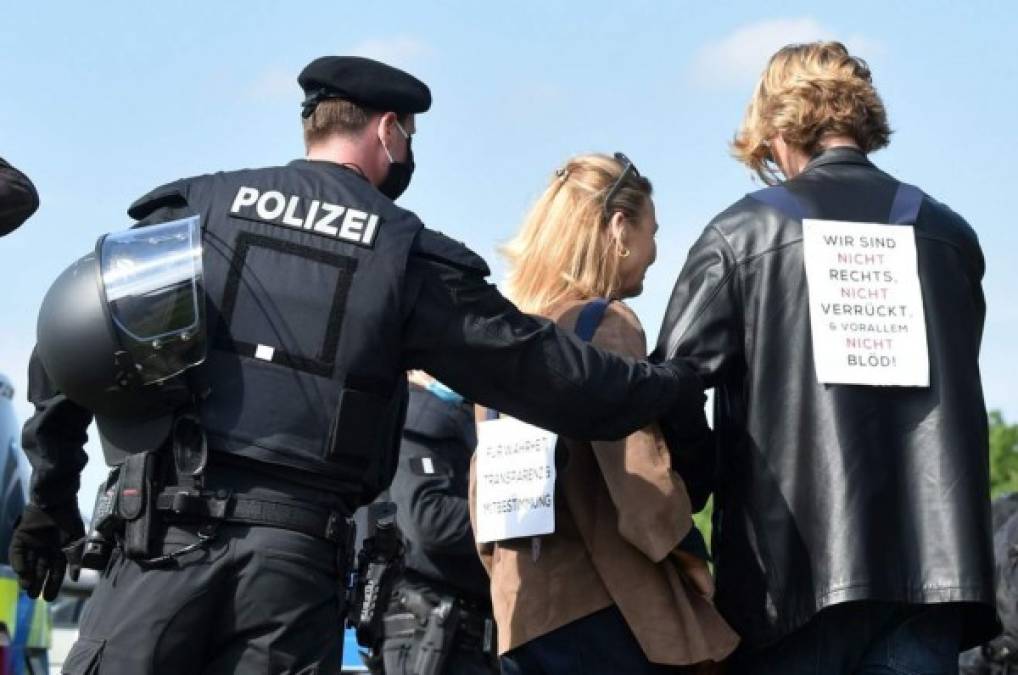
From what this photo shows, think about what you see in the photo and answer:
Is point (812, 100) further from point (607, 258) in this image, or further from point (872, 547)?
point (872, 547)

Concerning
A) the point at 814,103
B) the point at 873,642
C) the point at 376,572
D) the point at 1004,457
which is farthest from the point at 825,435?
the point at 1004,457

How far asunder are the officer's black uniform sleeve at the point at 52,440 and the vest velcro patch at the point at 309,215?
696 mm

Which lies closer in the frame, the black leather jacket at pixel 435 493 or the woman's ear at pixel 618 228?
the woman's ear at pixel 618 228

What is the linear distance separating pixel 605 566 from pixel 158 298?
120cm

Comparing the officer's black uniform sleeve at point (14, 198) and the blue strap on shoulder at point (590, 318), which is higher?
the officer's black uniform sleeve at point (14, 198)

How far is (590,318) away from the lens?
4.45m

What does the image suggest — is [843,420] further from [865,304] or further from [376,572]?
[376,572]

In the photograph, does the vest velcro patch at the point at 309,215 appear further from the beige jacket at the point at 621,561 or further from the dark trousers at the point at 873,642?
the dark trousers at the point at 873,642

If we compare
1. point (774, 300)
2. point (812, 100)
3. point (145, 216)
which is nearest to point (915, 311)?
point (774, 300)

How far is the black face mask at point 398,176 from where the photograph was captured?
14.8ft

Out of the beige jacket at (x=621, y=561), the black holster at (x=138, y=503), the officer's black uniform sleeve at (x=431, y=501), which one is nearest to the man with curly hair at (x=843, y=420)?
the beige jacket at (x=621, y=561)

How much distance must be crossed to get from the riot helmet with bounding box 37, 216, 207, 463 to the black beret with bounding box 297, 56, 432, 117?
0.58 meters

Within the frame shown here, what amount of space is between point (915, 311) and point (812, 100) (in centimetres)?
60

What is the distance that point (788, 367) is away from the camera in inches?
161
